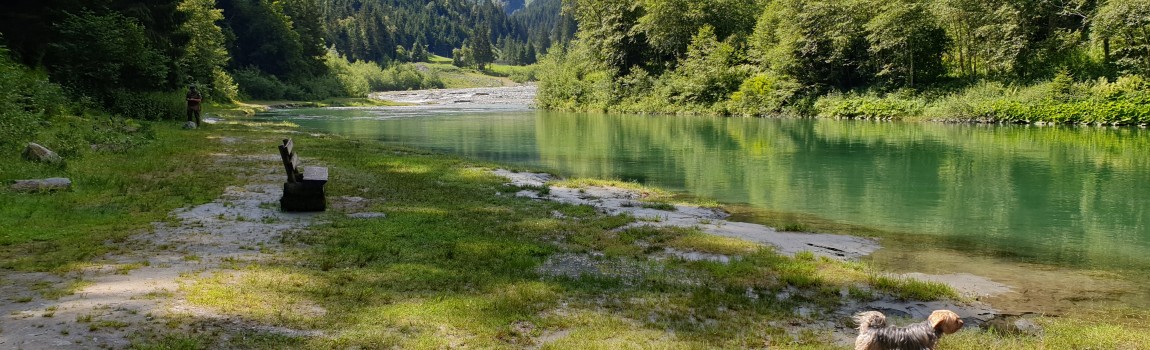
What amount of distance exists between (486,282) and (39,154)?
12892mm

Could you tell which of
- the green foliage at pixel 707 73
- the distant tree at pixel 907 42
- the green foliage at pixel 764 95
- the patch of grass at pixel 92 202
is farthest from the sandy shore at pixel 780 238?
the green foliage at pixel 707 73

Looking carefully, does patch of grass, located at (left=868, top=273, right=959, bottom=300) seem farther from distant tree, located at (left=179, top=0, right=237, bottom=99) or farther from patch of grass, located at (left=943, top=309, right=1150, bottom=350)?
distant tree, located at (left=179, top=0, right=237, bottom=99)

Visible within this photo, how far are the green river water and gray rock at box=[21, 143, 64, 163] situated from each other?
13.1 m

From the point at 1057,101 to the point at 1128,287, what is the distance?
4319 centimetres

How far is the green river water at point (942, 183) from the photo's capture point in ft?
35.4

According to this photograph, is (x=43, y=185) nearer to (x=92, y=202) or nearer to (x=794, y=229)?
(x=92, y=202)

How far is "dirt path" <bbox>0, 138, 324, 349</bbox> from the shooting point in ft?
18.9

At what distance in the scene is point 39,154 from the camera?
50.4 ft

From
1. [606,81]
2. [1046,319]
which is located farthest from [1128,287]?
[606,81]

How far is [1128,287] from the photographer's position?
9492 mm

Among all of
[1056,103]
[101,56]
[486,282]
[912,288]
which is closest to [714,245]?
[912,288]

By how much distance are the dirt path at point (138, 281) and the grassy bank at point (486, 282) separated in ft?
0.77

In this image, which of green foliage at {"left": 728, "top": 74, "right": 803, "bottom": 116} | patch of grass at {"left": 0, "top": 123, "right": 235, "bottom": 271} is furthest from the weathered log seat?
green foliage at {"left": 728, "top": 74, "right": 803, "bottom": 116}

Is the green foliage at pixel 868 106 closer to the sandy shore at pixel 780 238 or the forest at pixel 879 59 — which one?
the forest at pixel 879 59
